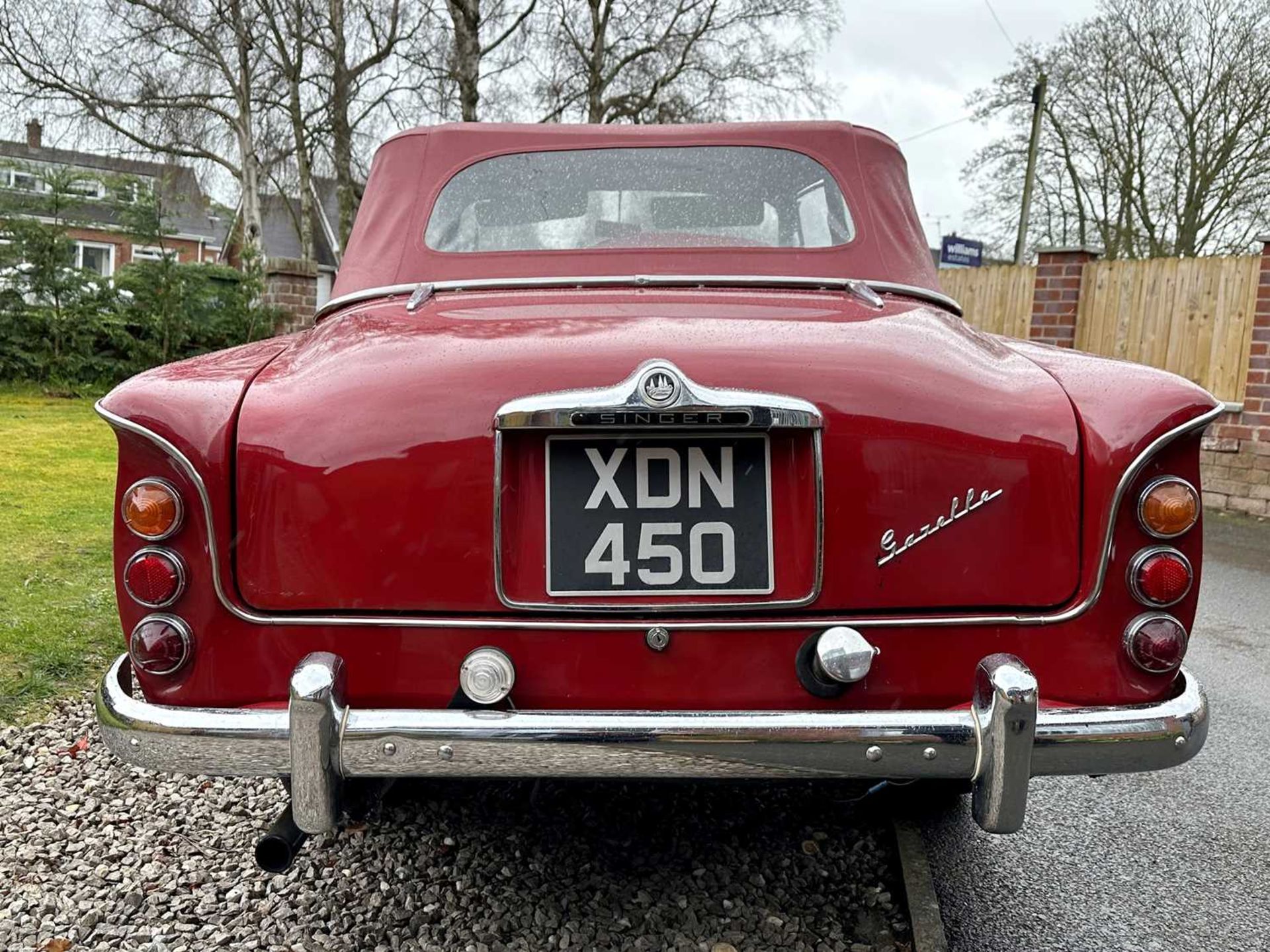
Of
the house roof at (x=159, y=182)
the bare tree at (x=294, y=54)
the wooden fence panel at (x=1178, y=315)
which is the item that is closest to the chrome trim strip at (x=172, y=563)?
the wooden fence panel at (x=1178, y=315)

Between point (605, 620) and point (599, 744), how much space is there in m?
0.23

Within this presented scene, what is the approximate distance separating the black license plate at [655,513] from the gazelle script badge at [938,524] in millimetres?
230

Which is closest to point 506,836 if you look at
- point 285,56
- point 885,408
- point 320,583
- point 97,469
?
point 320,583

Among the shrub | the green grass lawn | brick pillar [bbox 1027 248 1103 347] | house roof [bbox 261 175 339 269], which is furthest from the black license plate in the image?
house roof [bbox 261 175 339 269]

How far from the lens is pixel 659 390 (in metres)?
1.78

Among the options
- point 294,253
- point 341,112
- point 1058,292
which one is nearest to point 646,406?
point 1058,292

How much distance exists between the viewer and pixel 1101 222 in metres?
22.1

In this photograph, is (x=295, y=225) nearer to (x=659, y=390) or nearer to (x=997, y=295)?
(x=997, y=295)

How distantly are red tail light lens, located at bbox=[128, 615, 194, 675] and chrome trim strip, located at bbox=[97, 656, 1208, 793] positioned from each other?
16 centimetres

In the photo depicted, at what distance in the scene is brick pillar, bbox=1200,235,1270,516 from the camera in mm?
8422

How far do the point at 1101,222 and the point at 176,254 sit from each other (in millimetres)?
18330

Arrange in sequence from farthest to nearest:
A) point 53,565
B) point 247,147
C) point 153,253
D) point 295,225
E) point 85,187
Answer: point 295,225 < point 247,147 < point 85,187 < point 153,253 < point 53,565

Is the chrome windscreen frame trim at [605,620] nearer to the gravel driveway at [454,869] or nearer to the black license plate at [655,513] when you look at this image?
the black license plate at [655,513]

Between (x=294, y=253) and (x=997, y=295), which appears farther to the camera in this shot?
(x=294, y=253)
